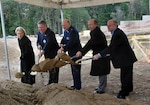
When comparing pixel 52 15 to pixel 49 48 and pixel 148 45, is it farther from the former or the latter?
pixel 49 48

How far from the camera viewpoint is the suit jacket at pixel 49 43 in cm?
528

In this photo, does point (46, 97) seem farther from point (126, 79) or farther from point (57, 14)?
point (57, 14)

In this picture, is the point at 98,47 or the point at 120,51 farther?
the point at 98,47

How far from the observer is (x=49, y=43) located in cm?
527

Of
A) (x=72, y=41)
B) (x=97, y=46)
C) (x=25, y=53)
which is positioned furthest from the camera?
(x=25, y=53)

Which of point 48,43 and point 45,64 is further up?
point 48,43

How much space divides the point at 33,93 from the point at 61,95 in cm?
38

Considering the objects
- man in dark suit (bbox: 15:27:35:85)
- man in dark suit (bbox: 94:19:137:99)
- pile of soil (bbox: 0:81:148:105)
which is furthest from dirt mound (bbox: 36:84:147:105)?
man in dark suit (bbox: 15:27:35:85)

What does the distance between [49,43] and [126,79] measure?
5.15ft

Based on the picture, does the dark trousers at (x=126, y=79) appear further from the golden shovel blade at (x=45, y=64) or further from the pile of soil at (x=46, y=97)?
the pile of soil at (x=46, y=97)

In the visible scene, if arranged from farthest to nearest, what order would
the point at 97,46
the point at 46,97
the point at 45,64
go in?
the point at 97,46 < the point at 45,64 < the point at 46,97

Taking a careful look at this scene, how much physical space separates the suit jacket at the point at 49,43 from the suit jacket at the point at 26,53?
10.6 inches

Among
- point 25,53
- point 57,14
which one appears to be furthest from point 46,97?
point 57,14

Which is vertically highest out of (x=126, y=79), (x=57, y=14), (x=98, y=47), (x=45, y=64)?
(x=57, y=14)
